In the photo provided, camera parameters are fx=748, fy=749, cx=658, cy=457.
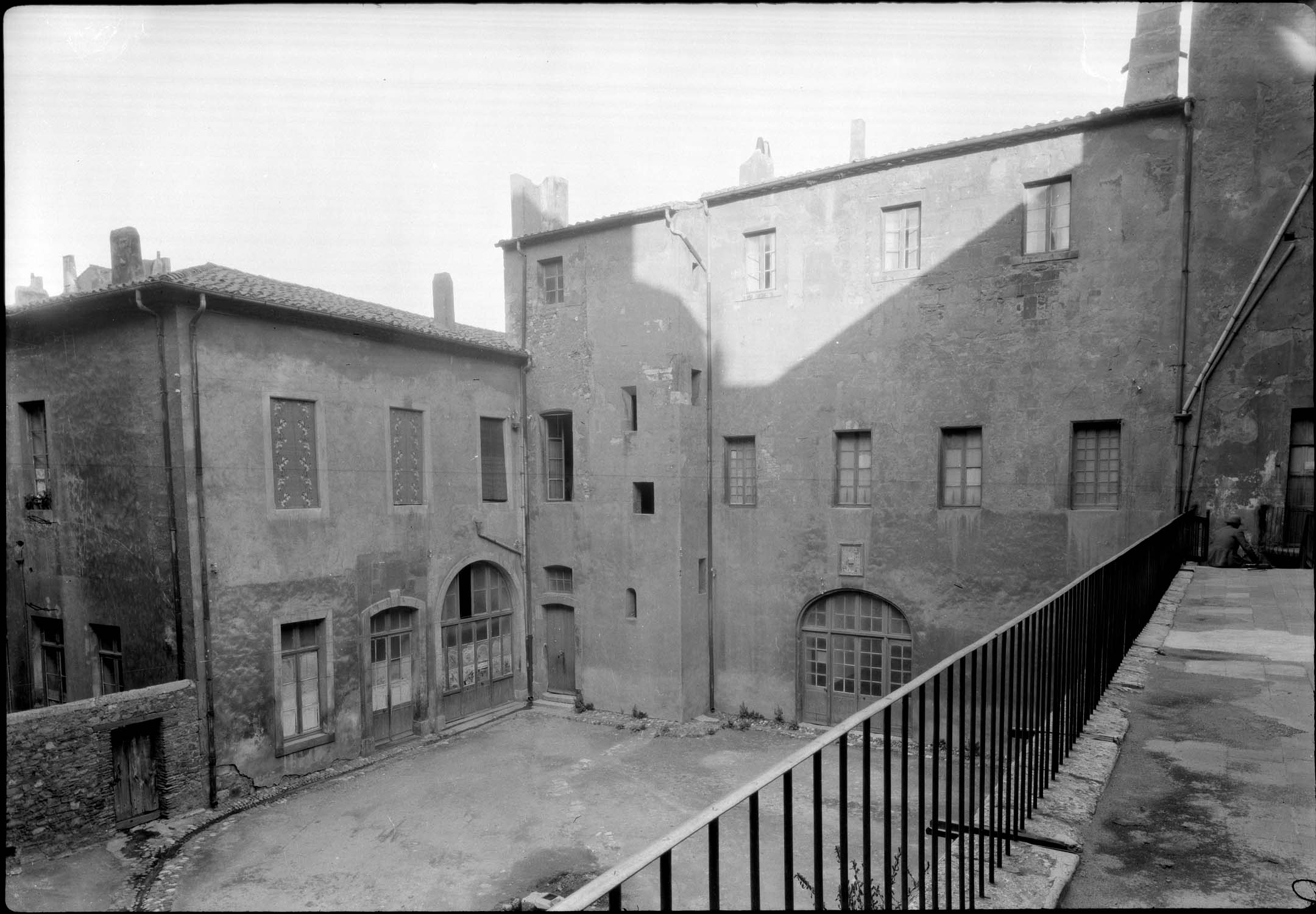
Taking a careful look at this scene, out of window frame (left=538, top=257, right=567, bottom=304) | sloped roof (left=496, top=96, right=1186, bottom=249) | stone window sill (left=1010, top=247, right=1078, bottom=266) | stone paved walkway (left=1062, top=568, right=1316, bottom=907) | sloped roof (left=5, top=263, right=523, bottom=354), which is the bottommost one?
stone paved walkway (left=1062, top=568, right=1316, bottom=907)

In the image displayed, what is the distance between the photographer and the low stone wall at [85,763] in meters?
9.92

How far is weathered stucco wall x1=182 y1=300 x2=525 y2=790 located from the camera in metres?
12.5

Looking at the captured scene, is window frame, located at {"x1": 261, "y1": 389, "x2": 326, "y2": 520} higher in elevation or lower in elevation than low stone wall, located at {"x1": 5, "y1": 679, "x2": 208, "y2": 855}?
higher

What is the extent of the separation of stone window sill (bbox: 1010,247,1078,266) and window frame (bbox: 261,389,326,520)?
13.4 metres

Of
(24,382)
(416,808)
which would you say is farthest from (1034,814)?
(24,382)

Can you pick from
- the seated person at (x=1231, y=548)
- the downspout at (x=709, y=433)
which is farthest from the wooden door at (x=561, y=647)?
the seated person at (x=1231, y=548)

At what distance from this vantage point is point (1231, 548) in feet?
39.9

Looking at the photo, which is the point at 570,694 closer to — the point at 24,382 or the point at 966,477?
the point at 966,477

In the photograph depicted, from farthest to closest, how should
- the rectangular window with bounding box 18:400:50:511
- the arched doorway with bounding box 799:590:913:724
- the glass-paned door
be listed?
1. the arched doorway with bounding box 799:590:913:724
2. the glass-paned door
3. the rectangular window with bounding box 18:400:50:511

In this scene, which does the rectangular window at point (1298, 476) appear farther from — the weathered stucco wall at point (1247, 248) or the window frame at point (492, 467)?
the window frame at point (492, 467)

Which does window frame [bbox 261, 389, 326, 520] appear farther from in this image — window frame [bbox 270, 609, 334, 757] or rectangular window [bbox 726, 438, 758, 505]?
rectangular window [bbox 726, 438, 758, 505]

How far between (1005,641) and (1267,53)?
1409 centimetres

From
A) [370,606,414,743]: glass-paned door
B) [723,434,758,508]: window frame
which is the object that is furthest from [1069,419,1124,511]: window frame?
[370,606,414,743]: glass-paned door

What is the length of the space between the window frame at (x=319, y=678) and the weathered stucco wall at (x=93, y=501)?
141 centimetres
